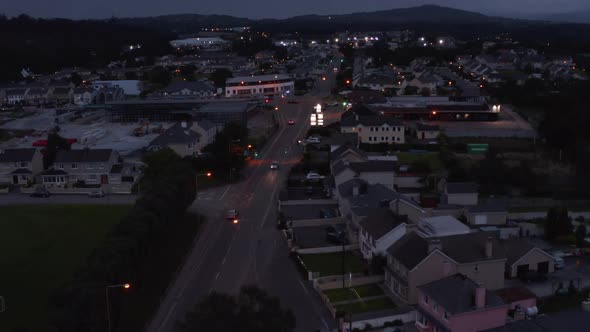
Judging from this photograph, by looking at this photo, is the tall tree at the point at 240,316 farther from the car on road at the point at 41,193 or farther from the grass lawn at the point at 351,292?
the car on road at the point at 41,193

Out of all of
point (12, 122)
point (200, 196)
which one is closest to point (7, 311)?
point (200, 196)

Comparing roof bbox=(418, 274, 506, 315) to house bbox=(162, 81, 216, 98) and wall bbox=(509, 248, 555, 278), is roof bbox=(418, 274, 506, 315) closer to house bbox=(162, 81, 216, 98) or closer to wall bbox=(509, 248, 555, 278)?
wall bbox=(509, 248, 555, 278)

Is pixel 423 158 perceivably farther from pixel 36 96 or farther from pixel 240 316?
pixel 36 96

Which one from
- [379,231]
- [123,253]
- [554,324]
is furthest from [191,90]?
[554,324]

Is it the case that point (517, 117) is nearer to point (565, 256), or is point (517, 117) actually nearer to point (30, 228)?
point (565, 256)

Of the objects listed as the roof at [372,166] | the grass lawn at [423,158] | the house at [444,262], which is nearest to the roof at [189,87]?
the grass lawn at [423,158]

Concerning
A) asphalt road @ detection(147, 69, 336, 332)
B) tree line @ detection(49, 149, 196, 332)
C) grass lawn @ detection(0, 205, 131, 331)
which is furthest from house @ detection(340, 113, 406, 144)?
grass lawn @ detection(0, 205, 131, 331)

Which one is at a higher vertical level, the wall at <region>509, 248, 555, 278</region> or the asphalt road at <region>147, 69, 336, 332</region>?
the wall at <region>509, 248, 555, 278</region>
